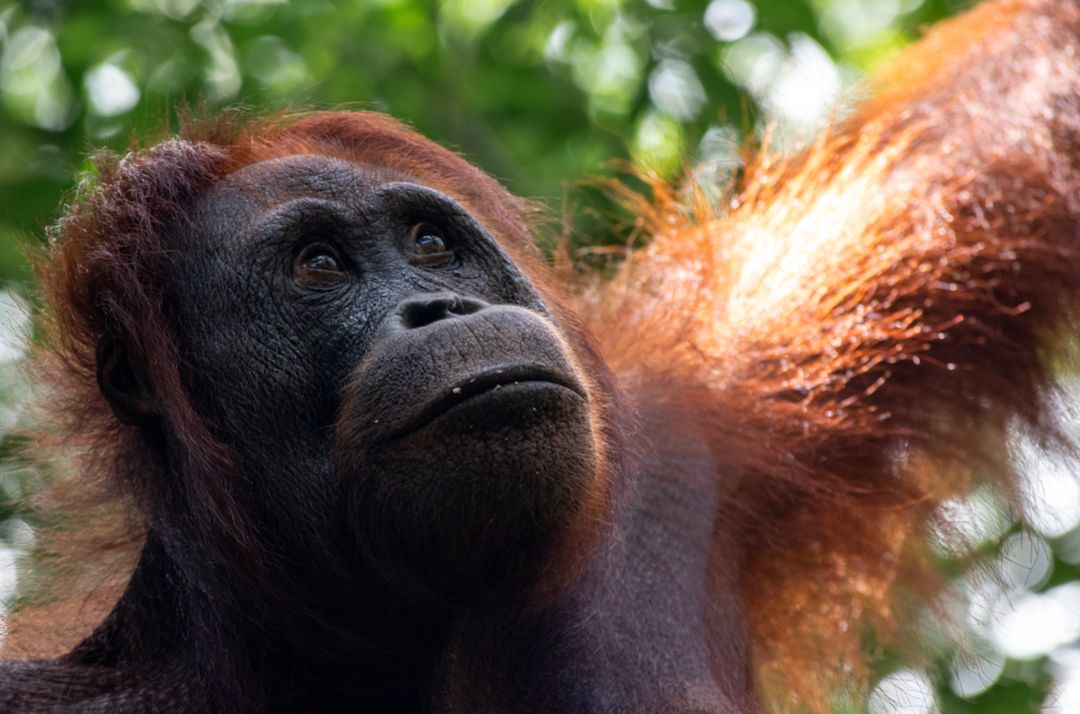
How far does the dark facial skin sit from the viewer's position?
2.74 metres

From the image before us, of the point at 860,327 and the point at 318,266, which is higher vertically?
the point at 318,266

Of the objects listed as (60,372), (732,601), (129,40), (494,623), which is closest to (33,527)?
(60,372)

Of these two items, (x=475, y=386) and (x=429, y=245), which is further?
(x=429, y=245)

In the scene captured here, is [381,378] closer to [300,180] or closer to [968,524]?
[300,180]

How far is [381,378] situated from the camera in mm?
2795

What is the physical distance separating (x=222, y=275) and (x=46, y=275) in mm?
535

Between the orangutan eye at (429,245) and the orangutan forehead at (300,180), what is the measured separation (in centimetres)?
15

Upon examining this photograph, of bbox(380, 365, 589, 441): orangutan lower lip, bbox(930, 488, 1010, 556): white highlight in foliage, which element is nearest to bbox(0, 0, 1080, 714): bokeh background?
bbox(930, 488, 1010, 556): white highlight in foliage

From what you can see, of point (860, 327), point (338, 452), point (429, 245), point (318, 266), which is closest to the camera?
point (338, 452)

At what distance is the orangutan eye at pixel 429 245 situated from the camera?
125 inches

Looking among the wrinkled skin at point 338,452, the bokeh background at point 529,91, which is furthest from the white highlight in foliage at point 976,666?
the wrinkled skin at point 338,452

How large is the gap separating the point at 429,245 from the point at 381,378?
51 centimetres

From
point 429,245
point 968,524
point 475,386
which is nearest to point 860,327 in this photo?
point 968,524

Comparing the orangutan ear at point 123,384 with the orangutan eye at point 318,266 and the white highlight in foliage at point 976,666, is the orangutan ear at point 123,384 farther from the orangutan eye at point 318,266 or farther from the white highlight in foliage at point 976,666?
the white highlight in foliage at point 976,666
